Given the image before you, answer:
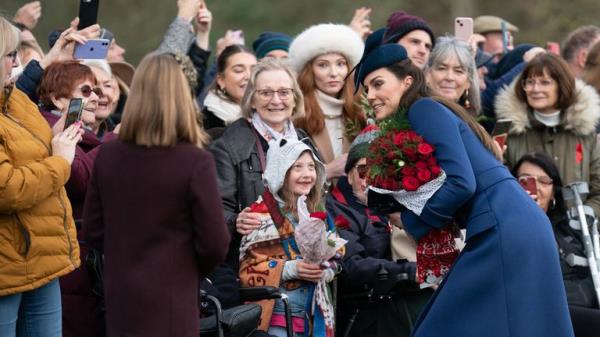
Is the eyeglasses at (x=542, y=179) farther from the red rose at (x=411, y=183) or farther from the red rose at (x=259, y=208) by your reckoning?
the red rose at (x=411, y=183)

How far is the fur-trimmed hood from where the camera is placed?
29.3 ft

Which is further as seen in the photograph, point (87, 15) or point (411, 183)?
point (87, 15)

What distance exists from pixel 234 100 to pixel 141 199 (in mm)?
3663

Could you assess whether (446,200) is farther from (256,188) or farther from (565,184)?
(565,184)

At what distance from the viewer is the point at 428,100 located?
5949 mm

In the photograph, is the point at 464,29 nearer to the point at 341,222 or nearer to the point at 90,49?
the point at 341,222

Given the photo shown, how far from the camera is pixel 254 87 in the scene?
307 inches

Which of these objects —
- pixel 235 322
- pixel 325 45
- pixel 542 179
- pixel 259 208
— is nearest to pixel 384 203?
pixel 235 322

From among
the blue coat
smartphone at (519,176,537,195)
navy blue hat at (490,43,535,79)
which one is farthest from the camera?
navy blue hat at (490,43,535,79)

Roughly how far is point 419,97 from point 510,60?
4422 mm

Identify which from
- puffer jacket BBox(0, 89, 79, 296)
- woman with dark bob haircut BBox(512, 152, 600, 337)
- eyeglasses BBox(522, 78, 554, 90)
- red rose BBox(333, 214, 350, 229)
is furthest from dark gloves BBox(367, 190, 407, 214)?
eyeglasses BBox(522, 78, 554, 90)

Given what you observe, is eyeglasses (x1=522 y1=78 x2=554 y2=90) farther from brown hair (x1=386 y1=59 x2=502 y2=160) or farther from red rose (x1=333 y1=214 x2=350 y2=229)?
brown hair (x1=386 y1=59 x2=502 y2=160)

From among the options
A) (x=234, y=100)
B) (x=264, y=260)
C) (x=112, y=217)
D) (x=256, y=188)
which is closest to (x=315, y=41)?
(x=234, y=100)

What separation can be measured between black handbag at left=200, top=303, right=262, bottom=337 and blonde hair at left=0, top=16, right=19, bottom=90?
5.57 feet
